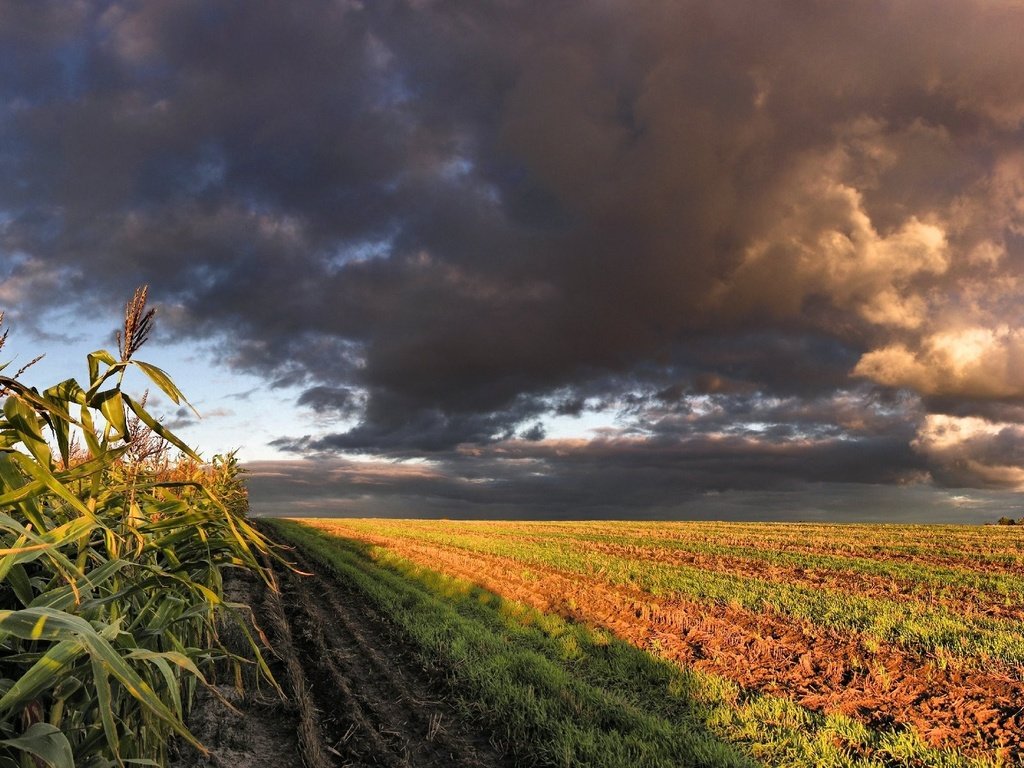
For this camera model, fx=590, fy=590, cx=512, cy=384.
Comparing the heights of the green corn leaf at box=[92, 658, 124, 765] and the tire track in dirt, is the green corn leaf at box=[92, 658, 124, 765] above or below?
above

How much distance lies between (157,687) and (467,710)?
4.94 metres

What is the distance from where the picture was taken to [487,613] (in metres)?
12.2

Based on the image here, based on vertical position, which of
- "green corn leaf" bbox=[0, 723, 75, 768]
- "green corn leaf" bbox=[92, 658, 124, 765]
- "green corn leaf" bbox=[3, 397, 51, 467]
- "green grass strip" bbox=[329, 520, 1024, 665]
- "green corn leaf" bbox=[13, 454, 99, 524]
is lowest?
"green grass strip" bbox=[329, 520, 1024, 665]

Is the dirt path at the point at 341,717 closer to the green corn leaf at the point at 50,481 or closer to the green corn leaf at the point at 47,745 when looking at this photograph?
the green corn leaf at the point at 47,745

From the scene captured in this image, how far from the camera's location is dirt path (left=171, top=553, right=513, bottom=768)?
5801 mm

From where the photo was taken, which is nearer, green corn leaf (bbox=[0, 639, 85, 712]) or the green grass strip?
green corn leaf (bbox=[0, 639, 85, 712])

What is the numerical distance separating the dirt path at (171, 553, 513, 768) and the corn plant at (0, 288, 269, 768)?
2946 millimetres

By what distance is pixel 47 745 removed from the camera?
1505mm

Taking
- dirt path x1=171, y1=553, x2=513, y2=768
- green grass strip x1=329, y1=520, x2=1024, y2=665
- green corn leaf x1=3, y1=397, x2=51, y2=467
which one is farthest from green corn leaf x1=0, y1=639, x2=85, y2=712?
green grass strip x1=329, y1=520, x2=1024, y2=665

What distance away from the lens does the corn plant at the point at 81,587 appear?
1492 millimetres

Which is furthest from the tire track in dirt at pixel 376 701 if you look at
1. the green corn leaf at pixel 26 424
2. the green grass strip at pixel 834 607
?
the green grass strip at pixel 834 607

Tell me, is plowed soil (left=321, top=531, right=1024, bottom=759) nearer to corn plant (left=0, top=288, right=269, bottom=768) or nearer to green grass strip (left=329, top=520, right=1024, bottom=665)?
green grass strip (left=329, top=520, right=1024, bottom=665)

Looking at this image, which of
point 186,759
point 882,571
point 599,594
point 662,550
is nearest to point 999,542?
point 882,571

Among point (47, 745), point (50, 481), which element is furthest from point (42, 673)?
point (50, 481)
